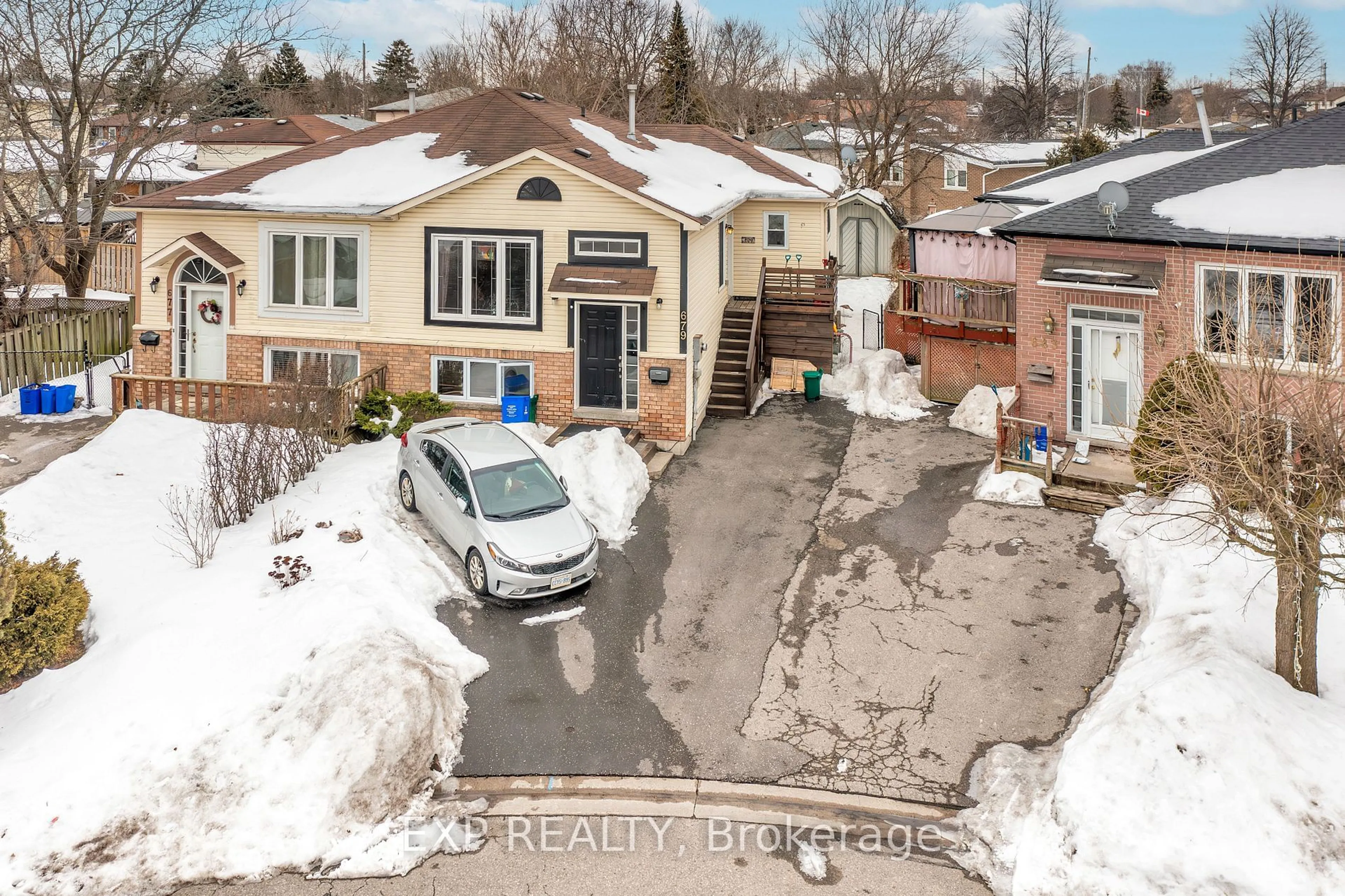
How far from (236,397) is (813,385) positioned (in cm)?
1301

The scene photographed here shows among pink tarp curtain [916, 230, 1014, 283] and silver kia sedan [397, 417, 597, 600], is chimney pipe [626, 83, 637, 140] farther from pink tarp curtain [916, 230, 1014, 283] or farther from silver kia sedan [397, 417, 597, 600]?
silver kia sedan [397, 417, 597, 600]

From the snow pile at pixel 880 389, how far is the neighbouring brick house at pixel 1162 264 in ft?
12.5

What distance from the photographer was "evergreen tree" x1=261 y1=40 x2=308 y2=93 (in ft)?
253

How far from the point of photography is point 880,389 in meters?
24.5

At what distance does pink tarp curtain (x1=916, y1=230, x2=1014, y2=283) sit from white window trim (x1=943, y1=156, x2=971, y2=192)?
30.5 metres

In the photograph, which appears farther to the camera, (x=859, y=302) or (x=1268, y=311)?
(x=859, y=302)

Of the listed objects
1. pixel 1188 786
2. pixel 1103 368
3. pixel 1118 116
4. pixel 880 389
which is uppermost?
pixel 1118 116

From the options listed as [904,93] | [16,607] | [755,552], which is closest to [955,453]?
[755,552]

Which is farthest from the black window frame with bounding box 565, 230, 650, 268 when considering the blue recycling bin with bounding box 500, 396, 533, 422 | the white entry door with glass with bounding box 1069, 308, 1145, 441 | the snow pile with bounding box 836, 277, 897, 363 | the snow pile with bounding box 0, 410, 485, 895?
the white entry door with glass with bounding box 1069, 308, 1145, 441

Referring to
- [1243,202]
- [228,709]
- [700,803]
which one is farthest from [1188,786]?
[1243,202]

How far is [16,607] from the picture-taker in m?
11.5

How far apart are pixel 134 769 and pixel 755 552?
366 inches

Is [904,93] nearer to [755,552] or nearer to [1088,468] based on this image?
[1088,468]

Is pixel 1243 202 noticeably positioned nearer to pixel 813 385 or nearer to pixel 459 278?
pixel 813 385
